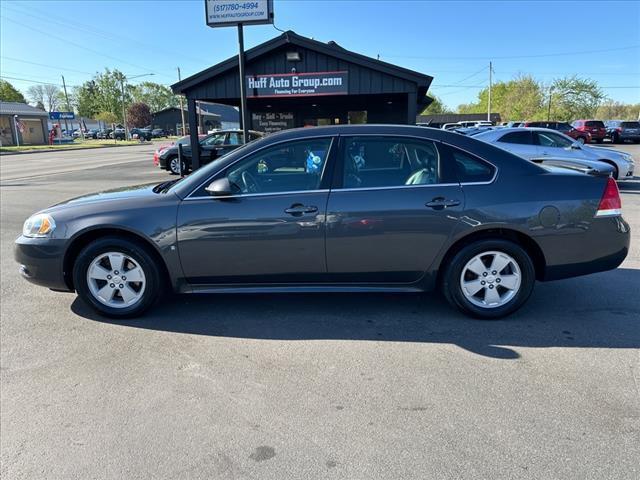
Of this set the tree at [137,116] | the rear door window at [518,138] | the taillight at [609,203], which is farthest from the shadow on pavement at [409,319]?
the tree at [137,116]

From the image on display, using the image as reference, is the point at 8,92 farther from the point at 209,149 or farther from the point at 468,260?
the point at 468,260

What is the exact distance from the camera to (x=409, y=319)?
3988 mm

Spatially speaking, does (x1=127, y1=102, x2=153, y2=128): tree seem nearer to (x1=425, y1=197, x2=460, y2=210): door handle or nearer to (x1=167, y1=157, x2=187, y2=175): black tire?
(x1=167, y1=157, x2=187, y2=175): black tire

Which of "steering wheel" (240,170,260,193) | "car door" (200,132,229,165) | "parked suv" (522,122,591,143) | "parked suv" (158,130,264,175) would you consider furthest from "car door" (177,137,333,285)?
"parked suv" (522,122,591,143)

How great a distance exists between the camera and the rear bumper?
12.5ft

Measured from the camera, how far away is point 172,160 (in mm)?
18281

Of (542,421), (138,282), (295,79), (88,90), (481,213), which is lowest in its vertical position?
(542,421)

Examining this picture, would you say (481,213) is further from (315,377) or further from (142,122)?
(142,122)

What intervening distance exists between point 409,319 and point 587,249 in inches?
61.8

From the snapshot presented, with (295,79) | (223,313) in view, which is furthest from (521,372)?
(295,79)

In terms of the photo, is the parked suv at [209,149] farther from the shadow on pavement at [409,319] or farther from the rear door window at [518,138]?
the shadow on pavement at [409,319]

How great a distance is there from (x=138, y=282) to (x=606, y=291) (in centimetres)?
443

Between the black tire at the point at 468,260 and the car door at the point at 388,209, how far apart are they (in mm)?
217

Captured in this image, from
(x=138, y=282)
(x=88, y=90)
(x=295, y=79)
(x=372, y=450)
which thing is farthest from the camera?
(x=88, y=90)
